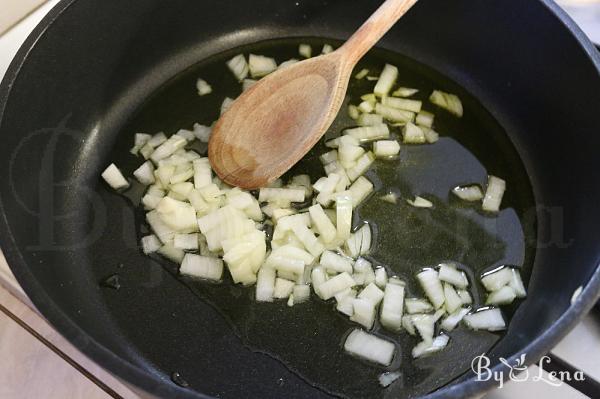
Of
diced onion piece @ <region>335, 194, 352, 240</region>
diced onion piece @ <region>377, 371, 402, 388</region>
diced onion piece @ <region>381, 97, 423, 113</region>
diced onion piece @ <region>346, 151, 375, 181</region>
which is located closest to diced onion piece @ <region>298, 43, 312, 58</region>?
diced onion piece @ <region>381, 97, 423, 113</region>

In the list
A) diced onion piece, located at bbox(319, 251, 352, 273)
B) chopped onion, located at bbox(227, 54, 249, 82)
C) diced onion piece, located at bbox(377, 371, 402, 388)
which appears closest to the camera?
diced onion piece, located at bbox(377, 371, 402, 388)

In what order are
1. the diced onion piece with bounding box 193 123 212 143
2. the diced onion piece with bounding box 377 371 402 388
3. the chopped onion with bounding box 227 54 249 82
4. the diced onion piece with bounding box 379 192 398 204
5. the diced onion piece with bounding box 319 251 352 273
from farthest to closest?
the chopped onion with bounding box 227 54 249 82 → the diced onion piece with bounding box 193 123 212 143 → the diced onion piece with bounding box 379 192 398 204 → the diced onion piece with bounding box 319 251 352 273 → the diced onion piece with bounding box 377 371 402 388

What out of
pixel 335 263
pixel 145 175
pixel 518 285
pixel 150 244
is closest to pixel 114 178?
pixel 145 175

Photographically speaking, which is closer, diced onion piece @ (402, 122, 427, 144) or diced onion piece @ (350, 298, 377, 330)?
diced onion piece @ (350, 298, 377, 330)

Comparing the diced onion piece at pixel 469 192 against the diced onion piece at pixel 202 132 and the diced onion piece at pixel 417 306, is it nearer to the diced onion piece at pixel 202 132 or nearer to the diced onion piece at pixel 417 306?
the diced onion piece at pixel 417 306

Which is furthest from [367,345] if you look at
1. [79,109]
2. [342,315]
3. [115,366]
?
[79,109]

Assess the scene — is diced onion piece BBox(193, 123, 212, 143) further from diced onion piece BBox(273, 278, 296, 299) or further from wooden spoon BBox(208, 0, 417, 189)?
diced onion piece BBox(273, 278, 296, 299)
